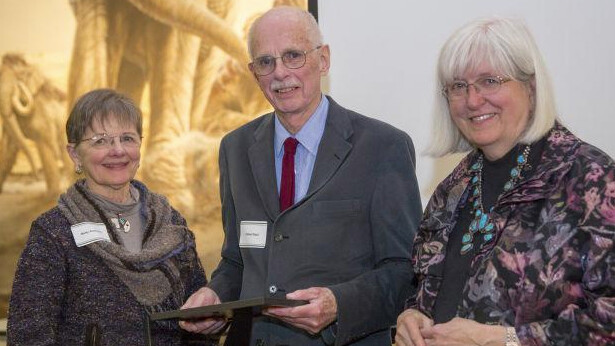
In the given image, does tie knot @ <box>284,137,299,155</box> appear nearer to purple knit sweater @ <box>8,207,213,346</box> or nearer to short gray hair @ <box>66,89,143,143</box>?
short gray hair @ <box>66,89,143,143</box>

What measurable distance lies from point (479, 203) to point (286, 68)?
31.4 inches

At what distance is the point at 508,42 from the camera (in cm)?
194

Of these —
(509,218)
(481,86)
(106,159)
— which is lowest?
(509,218)

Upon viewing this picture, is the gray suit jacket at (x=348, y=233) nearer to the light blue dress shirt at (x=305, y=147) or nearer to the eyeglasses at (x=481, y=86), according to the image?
the light blue dress shirt at (x=305, y=147)

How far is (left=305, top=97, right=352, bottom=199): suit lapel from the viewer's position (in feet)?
8.07

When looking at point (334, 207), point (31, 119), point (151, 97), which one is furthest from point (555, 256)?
point (31, 119)

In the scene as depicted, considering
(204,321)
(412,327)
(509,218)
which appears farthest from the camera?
(204,321)

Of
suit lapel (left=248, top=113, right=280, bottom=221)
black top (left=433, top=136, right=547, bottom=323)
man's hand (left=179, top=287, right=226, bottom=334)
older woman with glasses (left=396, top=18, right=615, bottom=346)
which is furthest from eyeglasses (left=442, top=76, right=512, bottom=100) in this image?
man's hand (left=179, top=287, right=226, bottom=334)

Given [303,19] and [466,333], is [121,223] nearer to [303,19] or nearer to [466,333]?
[303,19]

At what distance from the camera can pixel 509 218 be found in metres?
1.91

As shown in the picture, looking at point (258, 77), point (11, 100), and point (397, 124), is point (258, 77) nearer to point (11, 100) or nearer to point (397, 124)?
point (397, 124)

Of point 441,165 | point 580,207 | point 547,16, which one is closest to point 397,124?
point 441,165

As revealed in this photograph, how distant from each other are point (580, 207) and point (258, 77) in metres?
1.19

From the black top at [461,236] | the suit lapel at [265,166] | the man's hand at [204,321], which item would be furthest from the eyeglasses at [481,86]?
the man's hand at [204,321]
